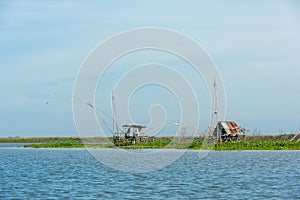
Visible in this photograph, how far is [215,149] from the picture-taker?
184ft

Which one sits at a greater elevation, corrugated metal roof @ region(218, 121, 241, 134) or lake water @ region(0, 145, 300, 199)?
corrugated metal roof @ region(218, 121, 241, 134)

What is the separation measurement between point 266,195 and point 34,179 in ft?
36.9

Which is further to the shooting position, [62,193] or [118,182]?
[118,182]

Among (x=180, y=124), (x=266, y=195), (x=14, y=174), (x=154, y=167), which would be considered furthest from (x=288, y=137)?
(x=266, y=195)

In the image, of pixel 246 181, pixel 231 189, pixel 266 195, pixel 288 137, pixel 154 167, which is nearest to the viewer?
pixel 266 195

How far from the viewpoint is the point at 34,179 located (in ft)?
85.8

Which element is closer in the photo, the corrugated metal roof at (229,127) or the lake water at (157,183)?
the lake water at (157,183)

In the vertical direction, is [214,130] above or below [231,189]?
above

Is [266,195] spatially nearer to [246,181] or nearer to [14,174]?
[246,181]

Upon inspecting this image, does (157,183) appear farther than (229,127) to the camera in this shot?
No

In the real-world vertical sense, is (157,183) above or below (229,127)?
below

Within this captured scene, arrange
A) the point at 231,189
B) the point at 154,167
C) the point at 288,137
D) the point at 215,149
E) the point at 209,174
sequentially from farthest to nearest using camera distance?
1. the point at 288,137
2. the point at 215,149
3. the point at 154,167
4. the point at 209,174
5. the point at 231,189

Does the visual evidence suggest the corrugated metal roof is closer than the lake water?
No

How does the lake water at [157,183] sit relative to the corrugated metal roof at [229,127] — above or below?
below
